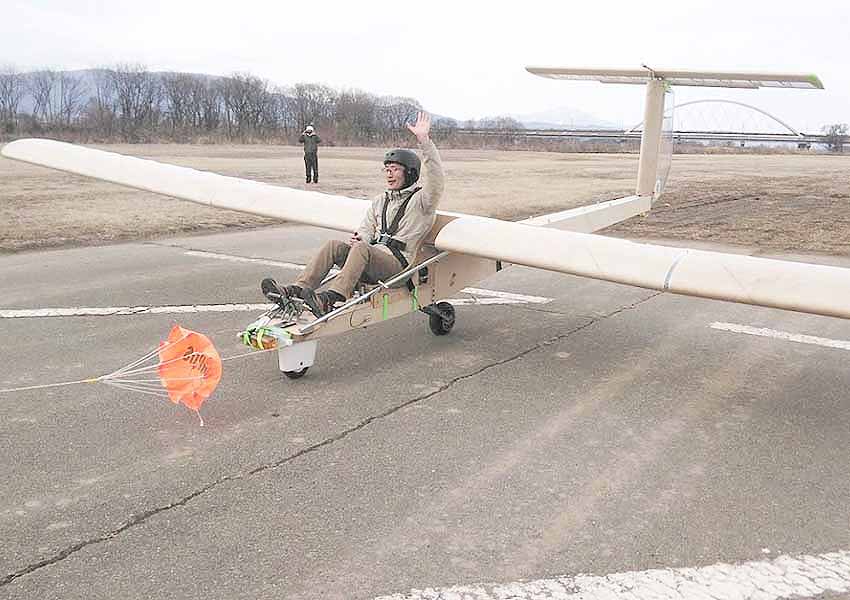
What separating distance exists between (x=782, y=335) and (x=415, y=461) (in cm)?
498

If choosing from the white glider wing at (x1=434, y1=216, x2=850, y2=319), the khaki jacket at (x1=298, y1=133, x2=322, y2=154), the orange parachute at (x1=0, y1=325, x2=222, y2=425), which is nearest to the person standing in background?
the khaki jacket at (x1=298, y1=133, x2=322, y2=154)

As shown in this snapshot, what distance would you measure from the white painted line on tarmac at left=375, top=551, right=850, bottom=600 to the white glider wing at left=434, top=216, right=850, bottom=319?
2065 mm

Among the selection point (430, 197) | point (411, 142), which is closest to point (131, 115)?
point (411, 142)

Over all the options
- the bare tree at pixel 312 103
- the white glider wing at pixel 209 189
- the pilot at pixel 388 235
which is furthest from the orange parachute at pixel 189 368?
the bare tree at pixel 312 103

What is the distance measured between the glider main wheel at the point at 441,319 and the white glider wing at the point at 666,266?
859mm

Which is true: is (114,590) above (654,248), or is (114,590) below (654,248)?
below

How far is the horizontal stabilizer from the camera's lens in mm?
7812

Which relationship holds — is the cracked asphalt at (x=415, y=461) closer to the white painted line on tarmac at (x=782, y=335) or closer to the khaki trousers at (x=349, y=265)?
the white painted line on tarmac at (x=782, y=335)

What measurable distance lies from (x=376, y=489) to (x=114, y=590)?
148cm

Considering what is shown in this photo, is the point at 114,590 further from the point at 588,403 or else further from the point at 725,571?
the point at 588,403

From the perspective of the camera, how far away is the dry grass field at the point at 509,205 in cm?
1352

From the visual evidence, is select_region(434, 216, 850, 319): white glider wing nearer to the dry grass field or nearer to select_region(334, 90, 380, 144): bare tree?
the dry grass field

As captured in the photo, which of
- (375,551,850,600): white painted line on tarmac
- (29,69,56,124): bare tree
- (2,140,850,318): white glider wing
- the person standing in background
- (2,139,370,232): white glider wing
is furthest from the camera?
(29,69,56,124): bare tree

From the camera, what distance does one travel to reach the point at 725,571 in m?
3.48
